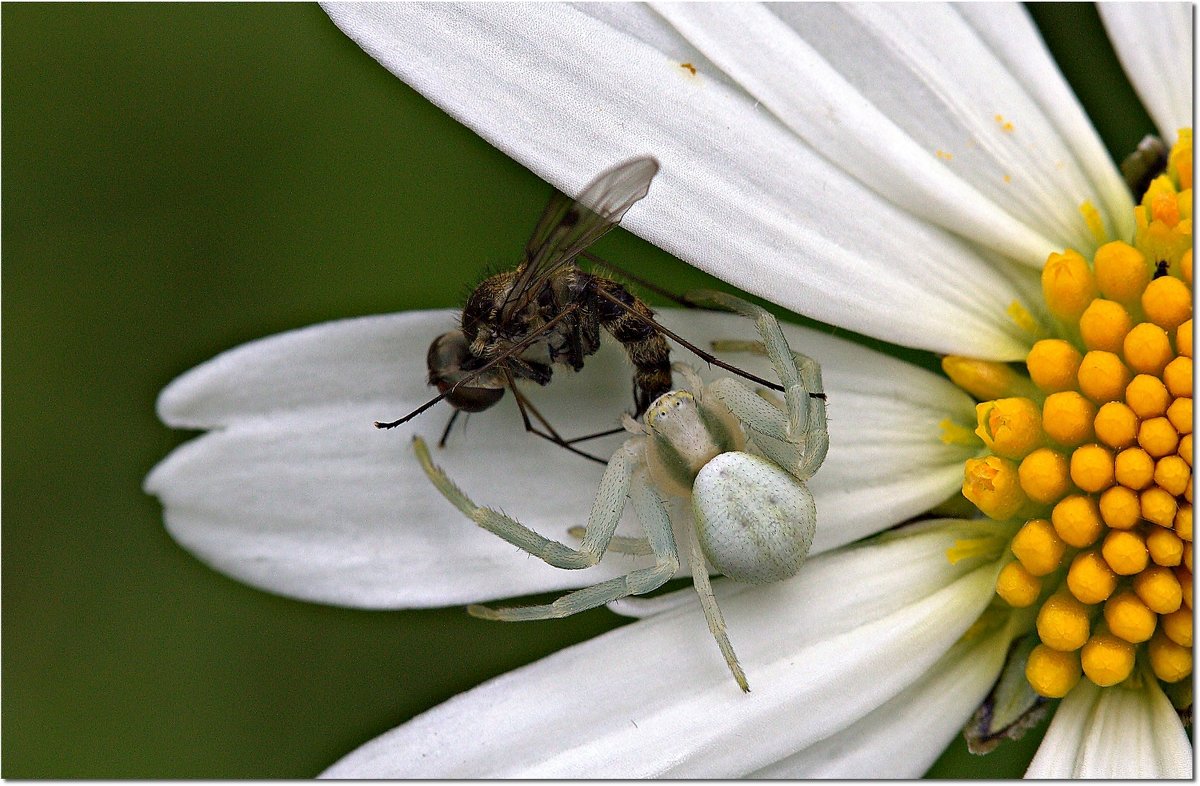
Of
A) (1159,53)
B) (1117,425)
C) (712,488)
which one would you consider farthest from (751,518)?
(1159,53)

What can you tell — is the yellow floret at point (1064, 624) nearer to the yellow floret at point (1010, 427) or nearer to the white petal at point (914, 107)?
the yellow floret at point (1010, 427)

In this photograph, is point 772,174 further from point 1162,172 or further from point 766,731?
point 766,731

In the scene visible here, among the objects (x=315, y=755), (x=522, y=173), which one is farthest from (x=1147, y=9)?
(x=315, y=755)

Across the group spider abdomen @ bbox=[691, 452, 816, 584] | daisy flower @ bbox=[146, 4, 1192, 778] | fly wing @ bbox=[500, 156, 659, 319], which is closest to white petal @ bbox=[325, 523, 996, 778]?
daisy flower @ bbox=[146, 4, 1192, 778]

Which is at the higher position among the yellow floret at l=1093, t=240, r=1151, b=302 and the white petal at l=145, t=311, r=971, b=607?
the yellow floret at l=1093, t=240, r=1151, b=302

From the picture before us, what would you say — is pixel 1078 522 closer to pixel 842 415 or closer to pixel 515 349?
pixel 842 415

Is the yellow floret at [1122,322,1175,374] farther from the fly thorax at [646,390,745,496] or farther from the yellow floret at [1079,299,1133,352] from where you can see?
the fly thorax at [646,390,745,496]

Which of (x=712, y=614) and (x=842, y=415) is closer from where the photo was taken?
(x=712, y=614)
